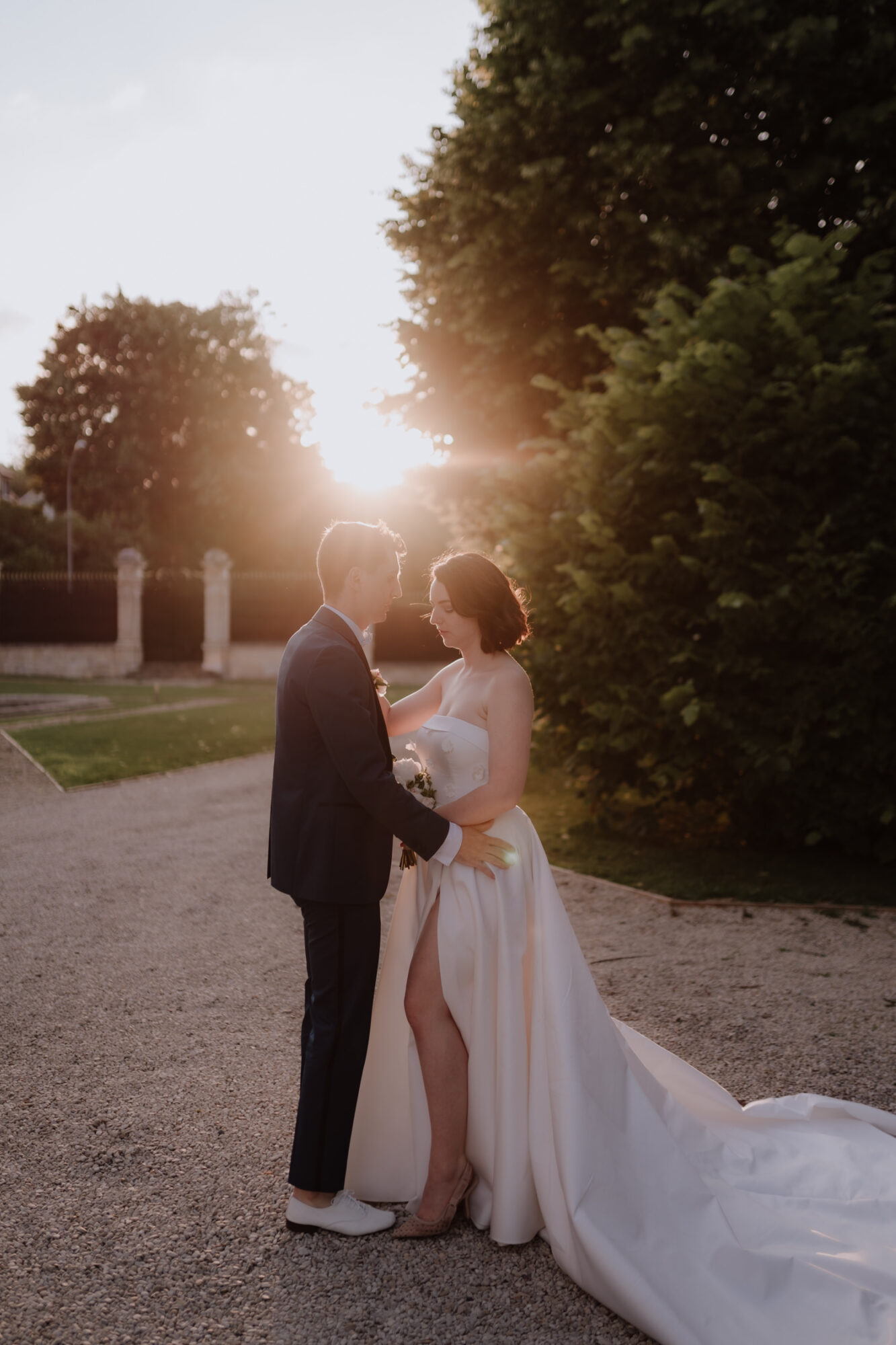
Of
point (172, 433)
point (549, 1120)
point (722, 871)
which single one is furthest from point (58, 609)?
point (549, 1120)

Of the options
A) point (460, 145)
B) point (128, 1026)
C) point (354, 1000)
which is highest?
point (460, 145)

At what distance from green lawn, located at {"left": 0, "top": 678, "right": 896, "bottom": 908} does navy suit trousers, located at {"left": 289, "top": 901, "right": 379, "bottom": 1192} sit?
4566 mm

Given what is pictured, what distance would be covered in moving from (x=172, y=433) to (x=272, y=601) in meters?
18.8

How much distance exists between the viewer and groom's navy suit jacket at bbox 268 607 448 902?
2.97m

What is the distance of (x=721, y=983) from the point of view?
17.6ft

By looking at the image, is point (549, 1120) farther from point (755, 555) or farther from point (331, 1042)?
point (755, 555)

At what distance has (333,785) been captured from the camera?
3074 millimetres

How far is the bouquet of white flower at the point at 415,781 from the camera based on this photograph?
322 centimetres

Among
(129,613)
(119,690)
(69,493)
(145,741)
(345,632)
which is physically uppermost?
(69,493)

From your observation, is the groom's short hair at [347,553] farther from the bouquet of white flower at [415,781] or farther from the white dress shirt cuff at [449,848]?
the white dress shirt cuff at [449,848]

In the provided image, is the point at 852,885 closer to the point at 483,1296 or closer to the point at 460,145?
the point at 483,1296

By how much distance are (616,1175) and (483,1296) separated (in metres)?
0.50

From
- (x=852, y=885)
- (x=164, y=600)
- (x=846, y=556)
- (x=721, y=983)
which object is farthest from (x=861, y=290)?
(x=164, y=600)

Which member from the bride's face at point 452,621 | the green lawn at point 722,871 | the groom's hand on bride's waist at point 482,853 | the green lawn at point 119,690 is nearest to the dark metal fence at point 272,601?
the green lawn at point 119,690
